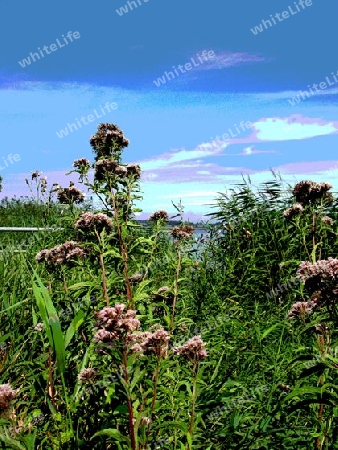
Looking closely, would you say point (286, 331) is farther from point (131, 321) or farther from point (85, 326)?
point (131, 321)

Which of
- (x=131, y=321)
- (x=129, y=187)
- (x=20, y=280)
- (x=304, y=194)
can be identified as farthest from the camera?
(x=20, y=280)

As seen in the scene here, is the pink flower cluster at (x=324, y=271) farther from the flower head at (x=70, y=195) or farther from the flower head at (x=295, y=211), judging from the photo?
the flower head at (x=70, y=195)

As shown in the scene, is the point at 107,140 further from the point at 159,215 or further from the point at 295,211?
the point at 295,211

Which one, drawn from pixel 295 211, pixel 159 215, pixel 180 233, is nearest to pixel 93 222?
pixel 180 233

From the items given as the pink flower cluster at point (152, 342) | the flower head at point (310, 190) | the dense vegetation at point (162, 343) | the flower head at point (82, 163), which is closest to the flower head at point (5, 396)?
the dense vegetation at point (162, 343)

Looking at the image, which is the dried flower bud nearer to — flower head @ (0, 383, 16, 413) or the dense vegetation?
the dense vegetation

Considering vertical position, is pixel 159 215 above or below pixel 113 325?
above

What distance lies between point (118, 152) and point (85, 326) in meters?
2.16

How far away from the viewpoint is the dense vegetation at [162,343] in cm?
289

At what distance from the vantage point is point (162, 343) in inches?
113

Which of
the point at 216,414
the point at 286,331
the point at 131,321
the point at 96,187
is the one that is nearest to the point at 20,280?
the point at 96,187

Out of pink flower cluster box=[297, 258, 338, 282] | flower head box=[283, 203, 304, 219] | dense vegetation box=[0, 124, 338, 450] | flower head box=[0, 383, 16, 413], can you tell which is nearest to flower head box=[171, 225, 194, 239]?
dense vegetation box=[0, 124, 338, 450]

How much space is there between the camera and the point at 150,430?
295cm

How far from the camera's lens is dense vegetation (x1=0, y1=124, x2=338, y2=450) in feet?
9.47
